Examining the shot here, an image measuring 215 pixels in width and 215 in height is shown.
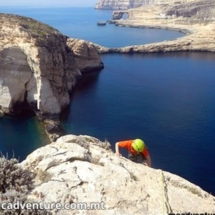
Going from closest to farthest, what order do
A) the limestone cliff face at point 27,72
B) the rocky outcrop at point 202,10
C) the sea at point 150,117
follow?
the sea at point 150,117, the limestone cliff face at point 27,72, the rocky outcrop at point 202,10

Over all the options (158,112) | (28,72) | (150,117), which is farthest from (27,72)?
(158,112)

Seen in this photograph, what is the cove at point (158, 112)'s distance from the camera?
38.0 m

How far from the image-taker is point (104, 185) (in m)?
9.01

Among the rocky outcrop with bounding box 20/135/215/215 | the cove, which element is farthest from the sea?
the rocky outcrop with bounding box 20/135/215/215

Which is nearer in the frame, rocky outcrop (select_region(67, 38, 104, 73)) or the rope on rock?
the rope on rock

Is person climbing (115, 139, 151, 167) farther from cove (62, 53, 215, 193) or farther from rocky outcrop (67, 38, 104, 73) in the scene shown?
rocky outcrop (67, 38, 104, 73)

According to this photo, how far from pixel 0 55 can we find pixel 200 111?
33514 mm

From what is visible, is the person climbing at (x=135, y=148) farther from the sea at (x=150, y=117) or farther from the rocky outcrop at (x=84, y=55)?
the rocky outcrop at (x=84, y=55)

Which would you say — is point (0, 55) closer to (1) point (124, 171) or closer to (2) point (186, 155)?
(2) point (186, 155)

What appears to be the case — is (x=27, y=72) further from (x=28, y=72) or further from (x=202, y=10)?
(x=202, y=10)

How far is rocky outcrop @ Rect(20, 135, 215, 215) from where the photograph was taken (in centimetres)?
843

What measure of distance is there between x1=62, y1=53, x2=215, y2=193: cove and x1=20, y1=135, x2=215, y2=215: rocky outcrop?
2442 centimetres

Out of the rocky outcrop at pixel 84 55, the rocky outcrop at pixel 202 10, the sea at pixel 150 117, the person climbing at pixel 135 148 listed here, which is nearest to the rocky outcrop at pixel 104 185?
the person climbing at pixel 135 148

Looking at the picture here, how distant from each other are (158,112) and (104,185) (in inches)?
1725
